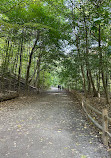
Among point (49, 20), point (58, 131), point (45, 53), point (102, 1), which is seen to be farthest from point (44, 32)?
point (58, 131)

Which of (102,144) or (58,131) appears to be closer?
(102,144)

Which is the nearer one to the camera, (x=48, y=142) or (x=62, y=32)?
(x=48, y=142)

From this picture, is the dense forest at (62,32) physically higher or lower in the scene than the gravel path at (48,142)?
higher

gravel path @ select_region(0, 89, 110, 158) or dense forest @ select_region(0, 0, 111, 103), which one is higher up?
dense forest @ select_region(0, 0, 111, 103)

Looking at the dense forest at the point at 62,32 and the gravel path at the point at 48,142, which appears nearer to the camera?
the gravel path at the point at 48,142

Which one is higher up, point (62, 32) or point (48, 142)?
point (62, 32)

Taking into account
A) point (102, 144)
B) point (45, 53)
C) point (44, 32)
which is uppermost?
point (44, 32)

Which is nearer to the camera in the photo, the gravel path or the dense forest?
the gravel path

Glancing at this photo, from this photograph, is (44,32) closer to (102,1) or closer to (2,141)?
(102,1)

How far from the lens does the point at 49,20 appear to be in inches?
575

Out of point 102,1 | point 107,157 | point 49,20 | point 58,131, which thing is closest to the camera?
point 107,157

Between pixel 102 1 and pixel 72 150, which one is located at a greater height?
pixel 102 1

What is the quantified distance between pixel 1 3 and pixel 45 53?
27.0 feet

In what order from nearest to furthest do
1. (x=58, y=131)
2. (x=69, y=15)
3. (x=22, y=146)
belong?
1. (x=22, y=146)
2. (x=58, y=131)
3. (x=69, y=15)
